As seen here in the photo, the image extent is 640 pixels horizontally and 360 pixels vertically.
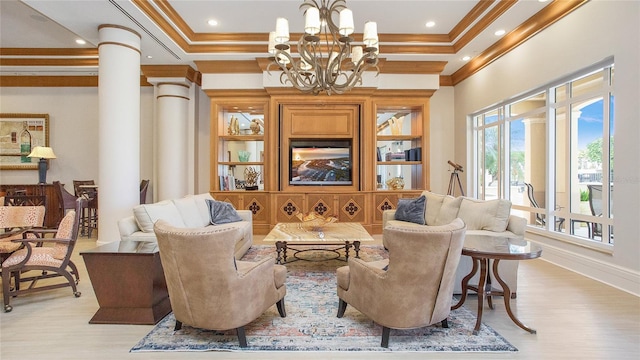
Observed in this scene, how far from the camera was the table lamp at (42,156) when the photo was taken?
6219 mm

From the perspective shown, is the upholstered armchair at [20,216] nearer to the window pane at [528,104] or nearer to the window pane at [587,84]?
the window pane at [587,84]

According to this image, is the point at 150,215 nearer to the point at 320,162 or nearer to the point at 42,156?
the point at 320,162

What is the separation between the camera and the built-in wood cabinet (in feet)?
19.5

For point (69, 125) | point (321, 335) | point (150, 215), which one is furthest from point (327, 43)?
point (69, 125)

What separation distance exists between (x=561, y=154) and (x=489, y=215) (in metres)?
2.11

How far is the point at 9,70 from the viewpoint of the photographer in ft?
21.2

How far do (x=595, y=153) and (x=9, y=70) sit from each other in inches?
409

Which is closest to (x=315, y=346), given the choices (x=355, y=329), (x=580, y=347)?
(x=355, y=329)

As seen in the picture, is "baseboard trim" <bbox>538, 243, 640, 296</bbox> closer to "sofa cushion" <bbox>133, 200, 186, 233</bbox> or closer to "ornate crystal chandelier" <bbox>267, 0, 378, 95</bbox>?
"ornate crystal chandelier" <bbox>267, 0, 378, 95</bbox>

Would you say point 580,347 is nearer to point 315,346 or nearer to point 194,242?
point 315,346

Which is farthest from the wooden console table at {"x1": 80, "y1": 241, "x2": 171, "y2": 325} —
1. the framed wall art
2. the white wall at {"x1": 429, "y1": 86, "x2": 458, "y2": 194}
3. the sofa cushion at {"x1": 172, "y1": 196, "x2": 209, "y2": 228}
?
the framed wall art

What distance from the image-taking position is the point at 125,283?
2418 millimetres

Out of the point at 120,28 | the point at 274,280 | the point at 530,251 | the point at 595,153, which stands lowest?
the point at 274,280

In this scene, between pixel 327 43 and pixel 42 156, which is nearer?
pixel 327 43
